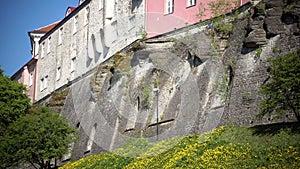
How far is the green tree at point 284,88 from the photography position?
23.2m

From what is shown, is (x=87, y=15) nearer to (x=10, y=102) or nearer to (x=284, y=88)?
(x=10, y=102)

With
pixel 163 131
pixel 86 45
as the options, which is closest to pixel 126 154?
pixel 163 131

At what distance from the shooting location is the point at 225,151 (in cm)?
2408

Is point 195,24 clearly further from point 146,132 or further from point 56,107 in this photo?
point 56,107

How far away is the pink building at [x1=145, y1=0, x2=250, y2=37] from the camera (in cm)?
3475

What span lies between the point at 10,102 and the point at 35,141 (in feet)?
27.9

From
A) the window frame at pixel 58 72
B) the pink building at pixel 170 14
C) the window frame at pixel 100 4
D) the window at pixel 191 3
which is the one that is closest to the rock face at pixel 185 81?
the pink building at pixel 170 14

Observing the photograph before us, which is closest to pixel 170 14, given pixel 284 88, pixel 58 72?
pixel 284 88

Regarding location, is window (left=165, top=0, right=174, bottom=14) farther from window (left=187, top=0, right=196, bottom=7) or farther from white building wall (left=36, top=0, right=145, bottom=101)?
white building wall (left=36, top=0, right=145, bottom=101)

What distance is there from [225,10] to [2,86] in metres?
17.3

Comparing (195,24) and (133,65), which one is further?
(133,65)

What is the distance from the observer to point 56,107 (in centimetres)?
4516

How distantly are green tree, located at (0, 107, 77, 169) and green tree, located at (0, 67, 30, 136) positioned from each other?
4635mm

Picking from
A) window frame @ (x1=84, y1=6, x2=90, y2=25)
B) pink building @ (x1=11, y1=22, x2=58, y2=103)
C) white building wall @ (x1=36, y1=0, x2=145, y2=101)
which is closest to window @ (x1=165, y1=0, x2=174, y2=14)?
white building wall @ (x1=36, y1=0, x2=145, y2=101)
